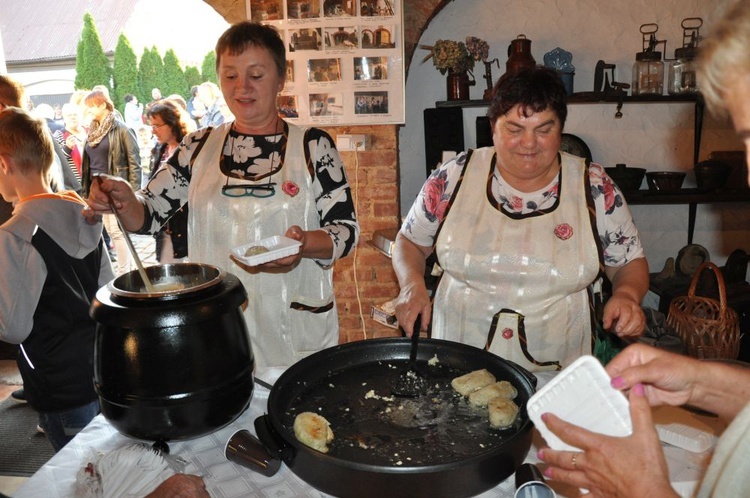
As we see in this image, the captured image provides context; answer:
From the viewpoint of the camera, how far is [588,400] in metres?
0.91

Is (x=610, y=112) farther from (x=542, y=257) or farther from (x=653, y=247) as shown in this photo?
(x=542, y=257)

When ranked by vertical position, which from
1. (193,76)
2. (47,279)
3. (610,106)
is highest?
(193,76)

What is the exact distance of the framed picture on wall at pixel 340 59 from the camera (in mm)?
3703

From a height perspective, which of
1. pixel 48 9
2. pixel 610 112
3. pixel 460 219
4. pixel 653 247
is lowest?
pixel 653 247

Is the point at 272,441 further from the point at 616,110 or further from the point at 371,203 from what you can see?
the point at 616,110

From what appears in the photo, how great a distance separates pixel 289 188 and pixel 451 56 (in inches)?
81.2

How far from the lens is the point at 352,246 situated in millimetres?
2096

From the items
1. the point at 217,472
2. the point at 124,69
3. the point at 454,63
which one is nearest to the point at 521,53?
the point at 454,63

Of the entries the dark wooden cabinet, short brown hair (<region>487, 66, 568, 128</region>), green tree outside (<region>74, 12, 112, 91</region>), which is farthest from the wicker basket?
green tree outside (<region>74, 12, 112, 91</region>)

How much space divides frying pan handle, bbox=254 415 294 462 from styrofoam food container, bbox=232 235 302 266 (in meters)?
0.54

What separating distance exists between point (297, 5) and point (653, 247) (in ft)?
9.55

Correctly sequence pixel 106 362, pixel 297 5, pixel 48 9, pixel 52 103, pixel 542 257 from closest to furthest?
pixel 106 362, pixel 542 257, pixel 297 5, pixel 52 103, pixel 48 9

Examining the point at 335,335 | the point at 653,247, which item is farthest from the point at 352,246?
the point at 653,247

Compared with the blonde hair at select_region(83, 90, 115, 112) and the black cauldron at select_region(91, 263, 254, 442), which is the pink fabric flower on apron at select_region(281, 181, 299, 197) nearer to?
the black cauldron at select_region(91, 263, 254, 442)
